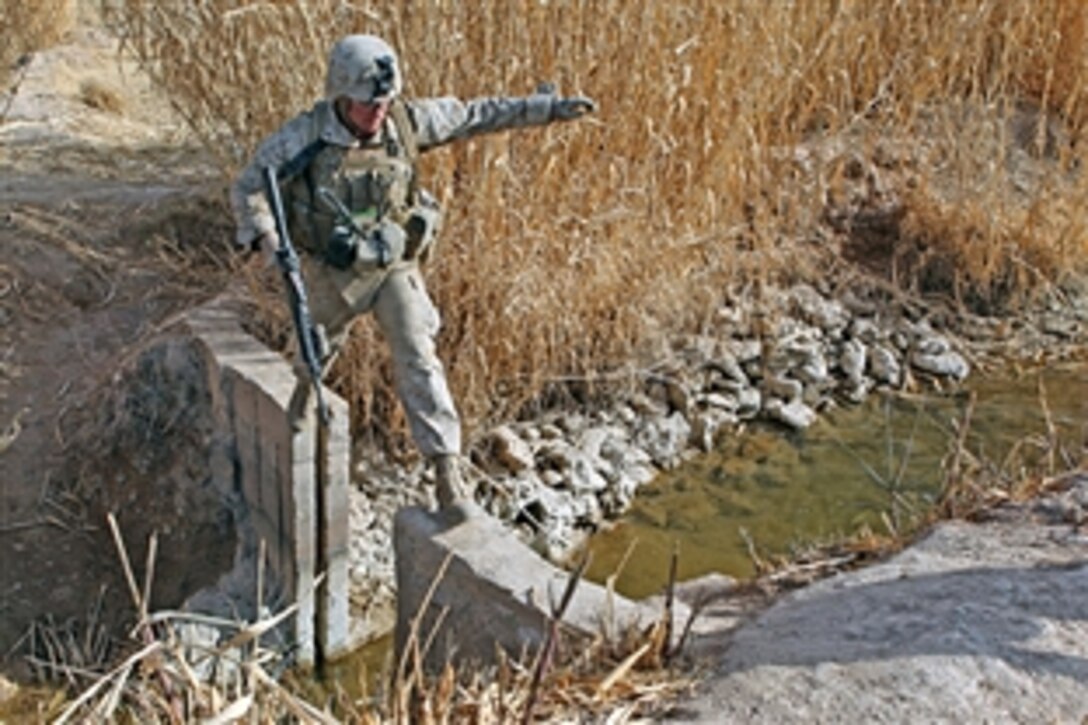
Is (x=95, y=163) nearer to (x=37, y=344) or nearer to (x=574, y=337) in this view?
(x=37, y=344)

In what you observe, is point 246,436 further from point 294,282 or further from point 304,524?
point 294,282

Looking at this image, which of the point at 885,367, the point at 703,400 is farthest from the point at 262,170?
the point at 885,367

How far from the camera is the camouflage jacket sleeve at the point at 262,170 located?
267cm

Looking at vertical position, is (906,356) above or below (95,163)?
below

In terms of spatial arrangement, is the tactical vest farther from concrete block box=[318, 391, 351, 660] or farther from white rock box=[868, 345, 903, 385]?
white rock box=[868, 345, 903, 385]

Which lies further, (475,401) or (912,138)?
(912,138)

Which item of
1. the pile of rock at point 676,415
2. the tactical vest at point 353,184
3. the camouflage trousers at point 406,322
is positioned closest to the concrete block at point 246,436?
the pile of rock at point 676,415

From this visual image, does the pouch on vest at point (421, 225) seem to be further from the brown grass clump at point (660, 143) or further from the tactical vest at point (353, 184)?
the brown grass clump at point (660, 143)

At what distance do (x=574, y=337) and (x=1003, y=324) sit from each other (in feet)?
6.92

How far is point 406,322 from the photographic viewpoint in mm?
2855

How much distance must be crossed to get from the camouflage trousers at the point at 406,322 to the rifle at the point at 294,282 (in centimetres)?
15

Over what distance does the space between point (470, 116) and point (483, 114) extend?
3 cm

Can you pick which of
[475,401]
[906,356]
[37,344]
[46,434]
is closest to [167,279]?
[37,344]

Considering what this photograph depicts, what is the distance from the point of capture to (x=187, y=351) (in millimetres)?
3795
